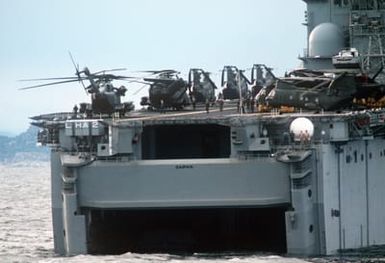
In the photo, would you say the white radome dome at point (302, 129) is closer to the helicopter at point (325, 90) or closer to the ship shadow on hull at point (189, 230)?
the ship shadow on hull at point (189, 230)

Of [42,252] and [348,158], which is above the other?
[348,158]

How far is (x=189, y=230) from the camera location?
50125 mm

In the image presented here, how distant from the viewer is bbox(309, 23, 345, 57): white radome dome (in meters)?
60.8

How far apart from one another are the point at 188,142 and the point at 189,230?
3.19 m

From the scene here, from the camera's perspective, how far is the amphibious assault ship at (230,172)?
46.1 m

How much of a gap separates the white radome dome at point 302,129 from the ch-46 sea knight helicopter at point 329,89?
4787 mm

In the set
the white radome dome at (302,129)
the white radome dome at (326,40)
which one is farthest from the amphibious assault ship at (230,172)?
the white radome dome at (326,40)

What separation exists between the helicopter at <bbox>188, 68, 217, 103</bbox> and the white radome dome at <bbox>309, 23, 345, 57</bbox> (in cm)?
467

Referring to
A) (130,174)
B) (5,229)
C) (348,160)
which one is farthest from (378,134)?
(5,229)

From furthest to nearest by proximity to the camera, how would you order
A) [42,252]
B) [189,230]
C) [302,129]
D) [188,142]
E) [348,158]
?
1. [42,252]
2. [188,142]
3. [189,230]
4. [348,158]
5. [302,129]

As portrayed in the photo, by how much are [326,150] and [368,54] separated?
41.1ft

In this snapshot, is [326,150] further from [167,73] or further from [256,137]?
[167,73]

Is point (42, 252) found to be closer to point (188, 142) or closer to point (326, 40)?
point (188, 142)

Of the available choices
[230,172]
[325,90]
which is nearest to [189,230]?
[230,172]
